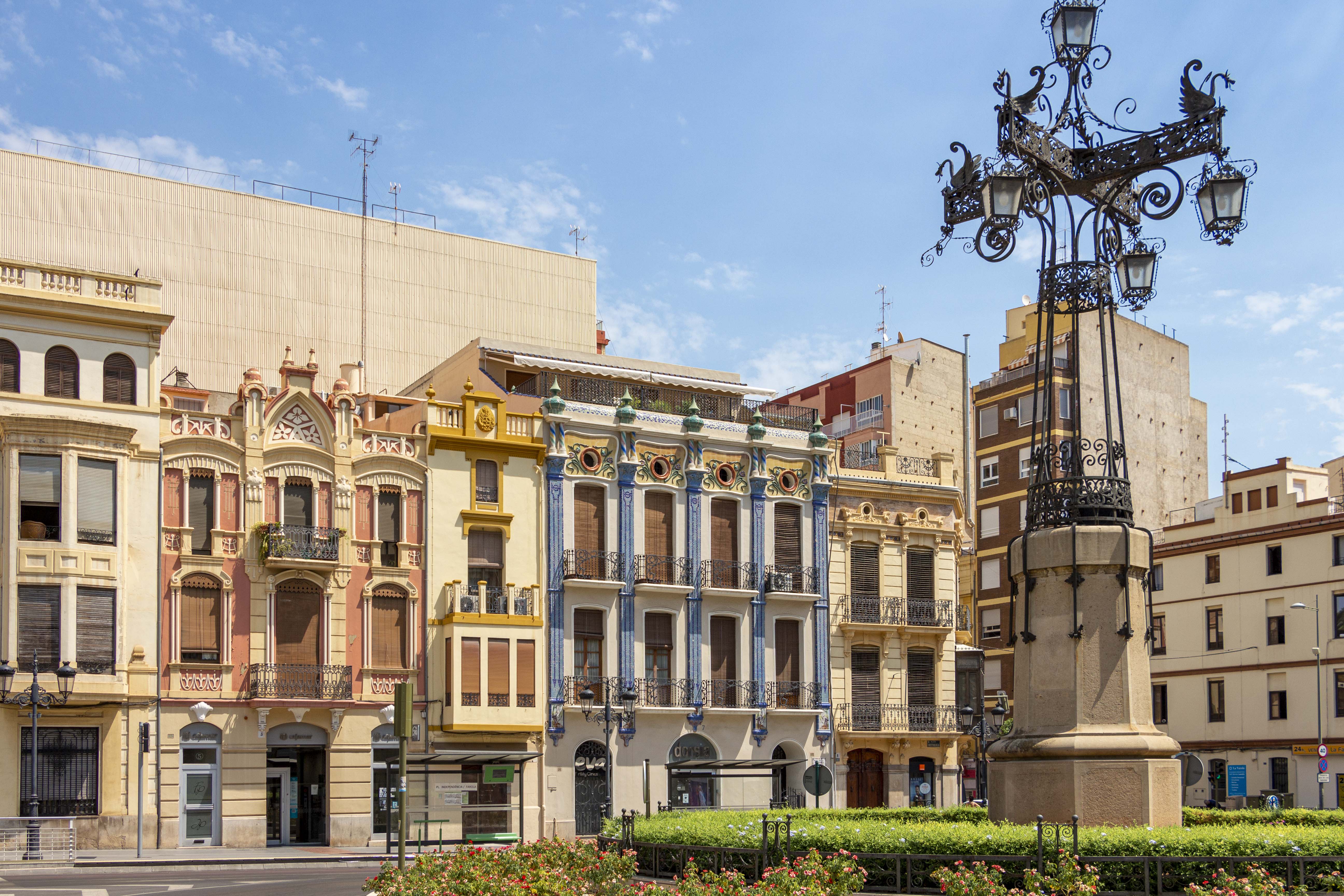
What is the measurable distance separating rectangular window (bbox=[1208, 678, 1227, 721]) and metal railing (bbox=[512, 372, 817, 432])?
2256 cm

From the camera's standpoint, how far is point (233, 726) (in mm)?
40344

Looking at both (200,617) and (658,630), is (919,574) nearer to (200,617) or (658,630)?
(658,630)

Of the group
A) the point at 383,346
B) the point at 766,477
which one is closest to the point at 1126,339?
the point at 766,477

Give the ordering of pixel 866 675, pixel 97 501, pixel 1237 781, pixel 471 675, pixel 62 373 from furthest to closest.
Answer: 1. pixel 1237 781
2. pixel 866 675
3. pixel 471 675
4. pixel 62 373
5. pixel 97 501

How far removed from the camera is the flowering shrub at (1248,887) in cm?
1367

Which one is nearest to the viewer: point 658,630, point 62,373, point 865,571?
point 62,373

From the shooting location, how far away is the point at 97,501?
38.7m

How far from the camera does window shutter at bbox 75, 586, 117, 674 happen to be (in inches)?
1489

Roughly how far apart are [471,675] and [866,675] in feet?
47.8

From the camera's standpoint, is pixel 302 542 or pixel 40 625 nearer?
pixel 40 625

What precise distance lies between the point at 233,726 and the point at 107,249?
70.4 feet

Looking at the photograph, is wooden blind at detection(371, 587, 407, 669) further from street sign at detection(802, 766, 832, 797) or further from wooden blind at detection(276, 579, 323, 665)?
street sign at detection(802, 766, 832, 797)

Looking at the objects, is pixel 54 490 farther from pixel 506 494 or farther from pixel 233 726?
pixel 506 494

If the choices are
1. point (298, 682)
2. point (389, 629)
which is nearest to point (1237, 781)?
point (389, 629)
